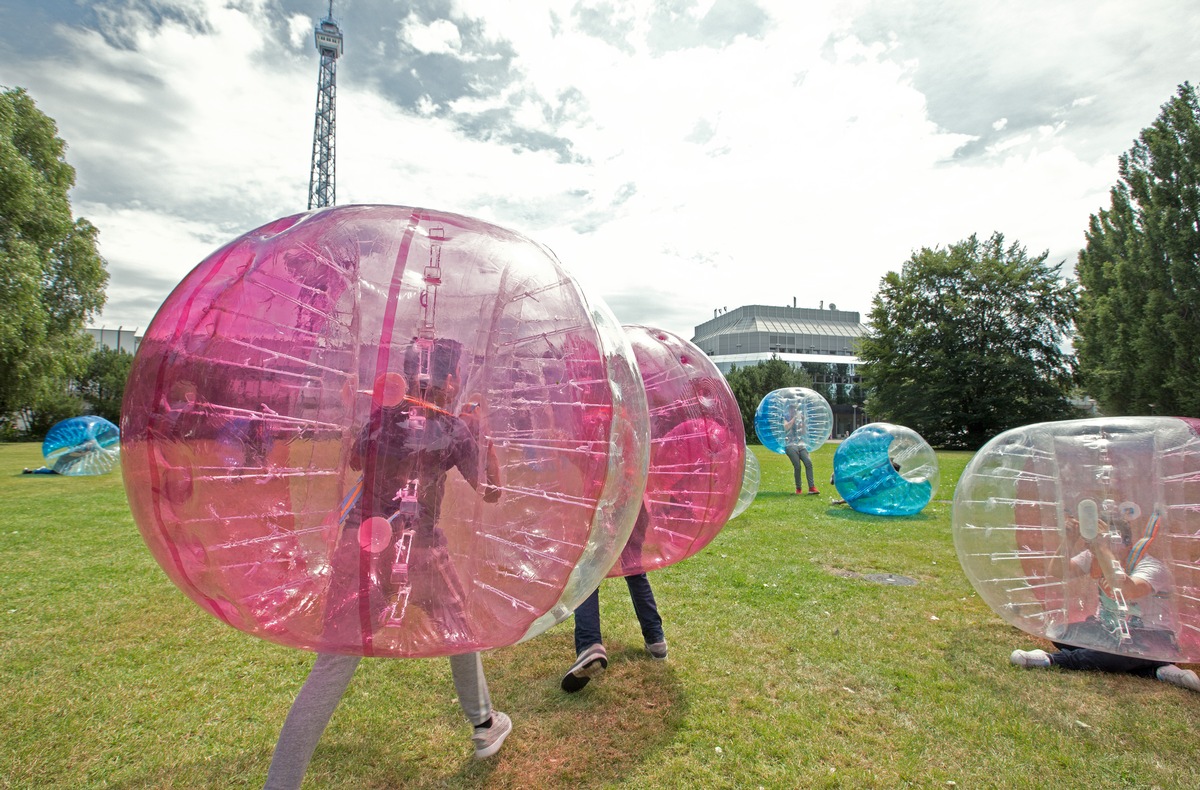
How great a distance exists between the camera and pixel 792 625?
199 inches

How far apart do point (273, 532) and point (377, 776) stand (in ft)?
5.68

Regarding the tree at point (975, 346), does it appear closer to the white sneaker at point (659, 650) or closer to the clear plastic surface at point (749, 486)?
the clear plastic surface at point (749, 486)

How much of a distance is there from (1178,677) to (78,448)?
2234cm

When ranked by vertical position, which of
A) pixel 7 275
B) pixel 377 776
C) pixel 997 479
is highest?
pixel 7 275

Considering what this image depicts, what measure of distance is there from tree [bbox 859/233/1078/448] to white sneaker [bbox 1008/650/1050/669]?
36.9m

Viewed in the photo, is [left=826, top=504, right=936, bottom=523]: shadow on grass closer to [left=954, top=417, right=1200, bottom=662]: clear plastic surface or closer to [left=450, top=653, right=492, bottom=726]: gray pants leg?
[left=954, top=417, right=1200, bottom=662]: clear plastic surface

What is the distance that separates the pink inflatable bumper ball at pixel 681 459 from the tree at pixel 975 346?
38315 millimetres

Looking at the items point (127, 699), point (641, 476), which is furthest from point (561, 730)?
point (127, 699)

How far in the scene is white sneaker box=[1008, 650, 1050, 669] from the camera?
424 centimetres

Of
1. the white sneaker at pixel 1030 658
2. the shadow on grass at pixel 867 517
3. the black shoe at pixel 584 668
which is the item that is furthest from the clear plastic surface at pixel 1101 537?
the shadow on grass at pixel 867 517

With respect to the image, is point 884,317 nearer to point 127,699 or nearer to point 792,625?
point 792,625

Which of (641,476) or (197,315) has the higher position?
(197,315)

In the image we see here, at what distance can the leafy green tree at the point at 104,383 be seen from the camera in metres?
48.2

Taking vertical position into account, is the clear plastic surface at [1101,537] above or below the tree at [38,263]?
below
